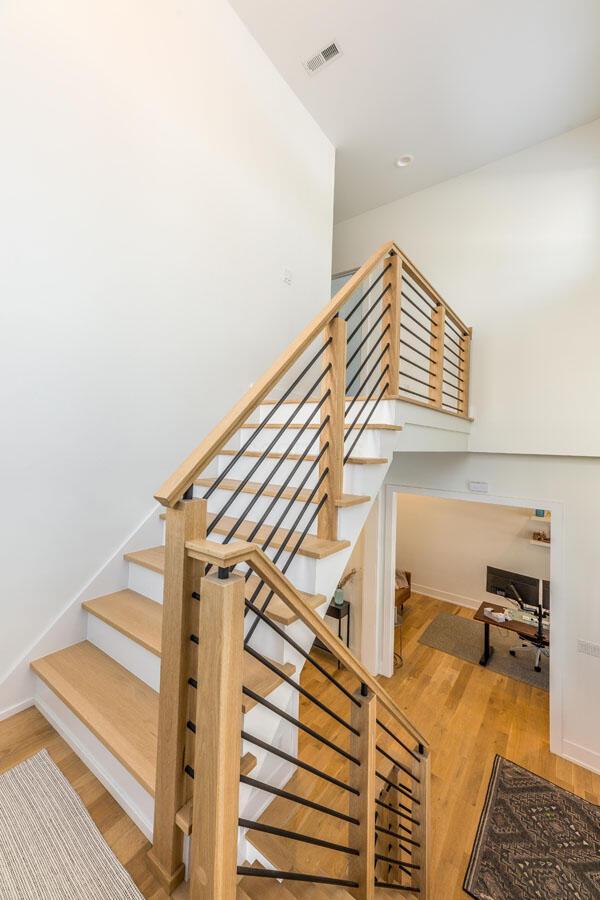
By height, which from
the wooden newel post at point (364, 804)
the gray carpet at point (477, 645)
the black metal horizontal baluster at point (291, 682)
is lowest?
the gray carpet at point (477, 645)

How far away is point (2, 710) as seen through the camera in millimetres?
1583

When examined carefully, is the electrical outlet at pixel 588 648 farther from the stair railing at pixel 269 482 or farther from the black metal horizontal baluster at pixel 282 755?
the black metal horizontal baluster at pixel 282 755

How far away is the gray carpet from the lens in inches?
184

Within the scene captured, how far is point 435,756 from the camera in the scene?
10.8 ft

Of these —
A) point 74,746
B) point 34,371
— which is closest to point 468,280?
point 34,371

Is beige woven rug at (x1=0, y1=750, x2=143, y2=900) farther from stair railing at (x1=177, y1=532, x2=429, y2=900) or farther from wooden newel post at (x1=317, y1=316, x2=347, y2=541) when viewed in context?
wooden newel post at (x1=317, y1=316, x2=347, y2=541)

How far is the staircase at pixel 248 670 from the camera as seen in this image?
2.60ft

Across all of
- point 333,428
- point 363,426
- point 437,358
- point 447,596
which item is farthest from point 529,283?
point 447,596

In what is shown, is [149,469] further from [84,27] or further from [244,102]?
[244,102]

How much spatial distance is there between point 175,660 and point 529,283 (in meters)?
4.06

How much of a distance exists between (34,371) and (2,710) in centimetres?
151

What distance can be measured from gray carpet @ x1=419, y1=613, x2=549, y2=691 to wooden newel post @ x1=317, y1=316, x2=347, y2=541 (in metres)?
4.66

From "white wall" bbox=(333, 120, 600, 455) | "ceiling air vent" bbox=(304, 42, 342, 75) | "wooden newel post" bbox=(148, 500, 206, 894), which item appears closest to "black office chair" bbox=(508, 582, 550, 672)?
"white wall" bbox=(333, 120, 600, 455)

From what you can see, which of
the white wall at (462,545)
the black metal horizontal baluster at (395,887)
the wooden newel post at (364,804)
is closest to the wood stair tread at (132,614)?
the wooden newel post at (364,804)
